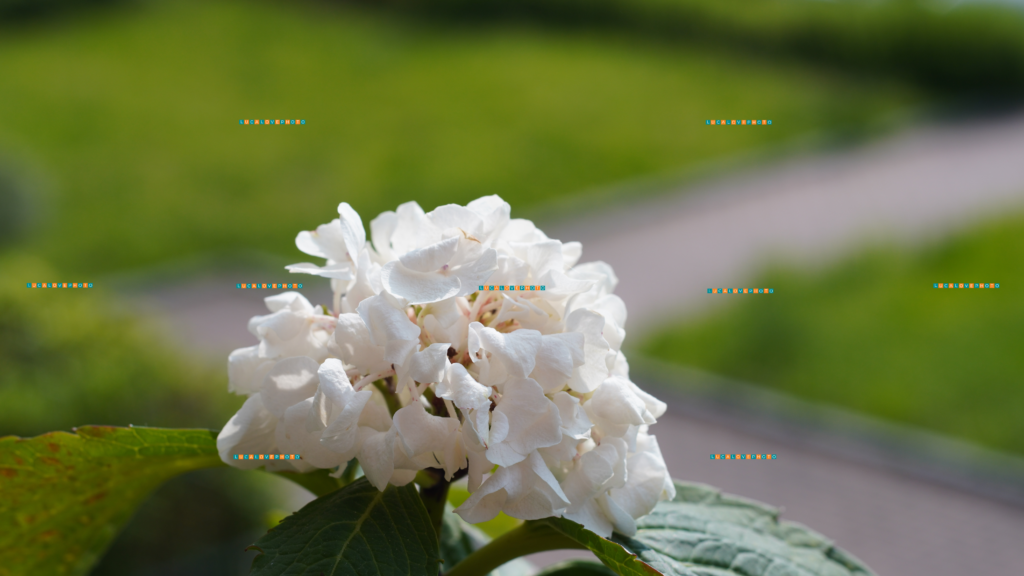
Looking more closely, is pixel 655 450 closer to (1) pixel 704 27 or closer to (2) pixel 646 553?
(2) pixel 646 553

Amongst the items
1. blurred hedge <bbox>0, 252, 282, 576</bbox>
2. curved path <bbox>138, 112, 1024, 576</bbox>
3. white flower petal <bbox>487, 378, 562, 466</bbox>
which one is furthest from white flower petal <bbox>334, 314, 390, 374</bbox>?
curved path <bbox>138, 112, 1024, 576</bbox>

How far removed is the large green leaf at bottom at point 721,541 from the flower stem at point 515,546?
38mm

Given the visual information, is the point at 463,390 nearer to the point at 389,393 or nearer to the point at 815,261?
the point at 389,393

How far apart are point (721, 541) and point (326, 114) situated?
30.1ft

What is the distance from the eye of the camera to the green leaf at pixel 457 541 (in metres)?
0.95

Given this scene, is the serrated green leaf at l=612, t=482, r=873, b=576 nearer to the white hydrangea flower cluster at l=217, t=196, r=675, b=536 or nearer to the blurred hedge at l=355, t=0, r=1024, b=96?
the white hydrangea flower cluster at l=217, t=196, r=675, b=536

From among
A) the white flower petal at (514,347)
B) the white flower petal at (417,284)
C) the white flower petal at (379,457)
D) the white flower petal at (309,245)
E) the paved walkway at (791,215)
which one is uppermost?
the paved walkway at (791,215)

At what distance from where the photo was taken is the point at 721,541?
786 millimetres

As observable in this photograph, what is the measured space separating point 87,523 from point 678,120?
31.6ft

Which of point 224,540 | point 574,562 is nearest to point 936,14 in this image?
point 224,540

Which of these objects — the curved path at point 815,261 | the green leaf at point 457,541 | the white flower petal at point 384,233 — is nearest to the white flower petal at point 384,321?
the white flower petal at point 384,233

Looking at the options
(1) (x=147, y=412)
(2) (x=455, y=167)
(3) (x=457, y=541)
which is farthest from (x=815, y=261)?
(3) (x=457, y=541)

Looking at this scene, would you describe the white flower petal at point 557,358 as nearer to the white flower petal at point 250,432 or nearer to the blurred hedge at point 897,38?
the white flower petal at point 250,432

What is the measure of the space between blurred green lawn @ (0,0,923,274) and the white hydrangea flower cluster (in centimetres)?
601
